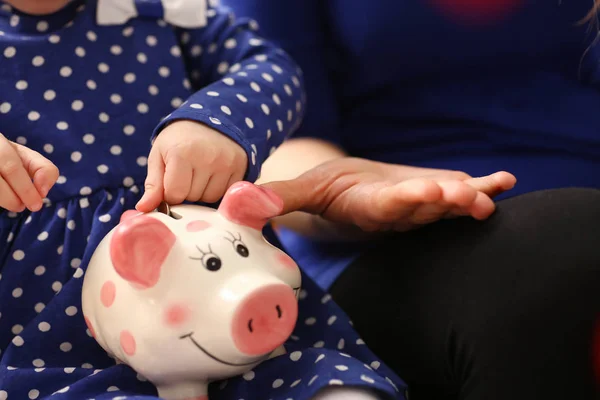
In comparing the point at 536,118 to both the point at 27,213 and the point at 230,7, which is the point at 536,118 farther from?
the point at 27,213

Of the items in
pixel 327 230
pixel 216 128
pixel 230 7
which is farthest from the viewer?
pixel 230 7

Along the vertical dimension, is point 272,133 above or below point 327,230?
above

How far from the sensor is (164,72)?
662 mm

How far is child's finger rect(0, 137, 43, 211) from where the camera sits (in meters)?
0.48

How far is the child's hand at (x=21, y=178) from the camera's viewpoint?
1.56ft

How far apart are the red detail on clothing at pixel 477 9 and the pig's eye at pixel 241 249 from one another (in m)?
0.38

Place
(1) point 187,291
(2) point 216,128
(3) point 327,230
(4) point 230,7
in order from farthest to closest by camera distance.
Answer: (4) point 230,7, (3) point 327,230, (2) point 216,128, (1) point 187,291

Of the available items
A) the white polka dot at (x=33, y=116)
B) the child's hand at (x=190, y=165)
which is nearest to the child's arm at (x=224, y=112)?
the child's hand at (x=190, y=165)

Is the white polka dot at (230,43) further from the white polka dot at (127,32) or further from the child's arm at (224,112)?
the white polka dot at (127,32)

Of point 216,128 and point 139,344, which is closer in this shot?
point 139,344

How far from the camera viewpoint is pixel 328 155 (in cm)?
75

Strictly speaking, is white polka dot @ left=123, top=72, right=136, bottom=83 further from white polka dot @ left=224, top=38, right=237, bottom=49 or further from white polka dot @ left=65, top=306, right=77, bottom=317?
white polka dot @ left=65, top=306, right=77, bottom=317

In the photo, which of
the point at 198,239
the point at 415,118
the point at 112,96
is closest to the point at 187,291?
the point at 198,239

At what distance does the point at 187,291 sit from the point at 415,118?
1.33ft
